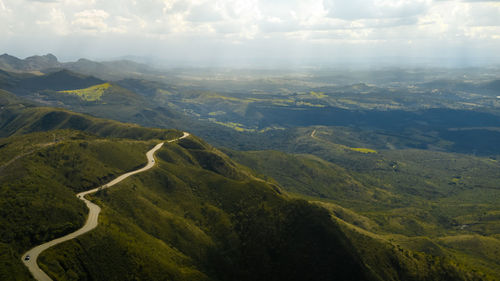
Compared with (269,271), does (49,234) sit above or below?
above

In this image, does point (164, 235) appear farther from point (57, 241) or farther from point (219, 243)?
point (57, 241)

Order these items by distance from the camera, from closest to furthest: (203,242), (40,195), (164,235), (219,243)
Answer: (40,195)
(164,235)
(203,242)
(219,243)

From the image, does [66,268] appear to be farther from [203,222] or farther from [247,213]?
[247,213]

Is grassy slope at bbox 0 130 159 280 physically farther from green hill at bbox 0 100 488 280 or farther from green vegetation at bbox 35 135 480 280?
green vegetation at bbox 35 135 480 280

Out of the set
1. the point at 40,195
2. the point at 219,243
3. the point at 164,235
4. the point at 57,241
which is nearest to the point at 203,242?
the point at 219,243

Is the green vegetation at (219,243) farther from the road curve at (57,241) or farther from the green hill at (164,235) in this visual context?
the road curve at (57,241)

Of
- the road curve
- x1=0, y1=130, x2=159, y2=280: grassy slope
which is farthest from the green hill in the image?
the road curve

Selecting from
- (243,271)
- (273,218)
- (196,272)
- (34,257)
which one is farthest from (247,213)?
(34,257)

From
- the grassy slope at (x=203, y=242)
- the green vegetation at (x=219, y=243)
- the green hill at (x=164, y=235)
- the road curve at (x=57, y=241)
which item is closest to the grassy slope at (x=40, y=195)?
the green hill at (x=164, y=235)

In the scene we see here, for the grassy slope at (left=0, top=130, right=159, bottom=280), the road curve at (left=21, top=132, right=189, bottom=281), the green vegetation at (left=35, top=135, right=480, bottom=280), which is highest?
the grassy slope at (left=0, top=130, right=159, bottom=280)

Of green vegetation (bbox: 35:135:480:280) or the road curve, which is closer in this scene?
the road curve

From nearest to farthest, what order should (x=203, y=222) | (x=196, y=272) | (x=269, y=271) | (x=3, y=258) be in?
(x=3, y=258), (x=196, y=272), (x=269, y=271), (x=203, y=222)
